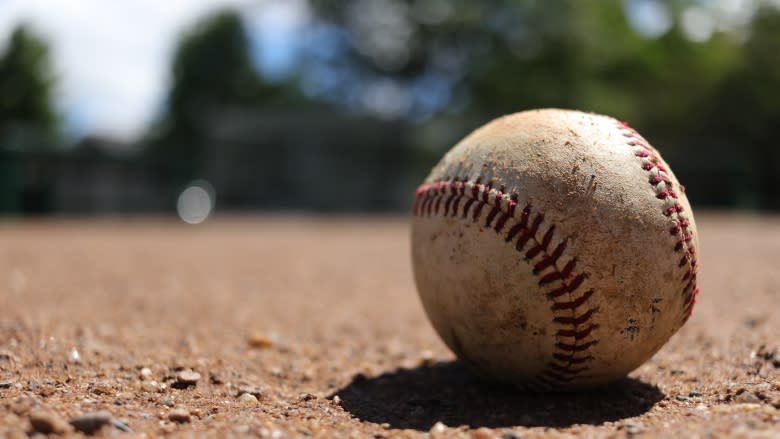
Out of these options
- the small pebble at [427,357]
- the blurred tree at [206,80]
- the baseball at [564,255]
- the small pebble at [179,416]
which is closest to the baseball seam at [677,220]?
the baseball at [564,255]

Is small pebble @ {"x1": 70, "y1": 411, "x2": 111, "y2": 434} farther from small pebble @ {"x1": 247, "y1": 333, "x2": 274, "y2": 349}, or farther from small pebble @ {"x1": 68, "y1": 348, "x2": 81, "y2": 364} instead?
small pebble @ {"x1": 247, "y1": 333, "x2": 274, "y2": 349}

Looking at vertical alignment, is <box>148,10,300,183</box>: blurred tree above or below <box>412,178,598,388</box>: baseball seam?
above

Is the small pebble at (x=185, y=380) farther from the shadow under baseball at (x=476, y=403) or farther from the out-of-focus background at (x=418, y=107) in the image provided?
the out-of-focus background at (x=418, y=107)

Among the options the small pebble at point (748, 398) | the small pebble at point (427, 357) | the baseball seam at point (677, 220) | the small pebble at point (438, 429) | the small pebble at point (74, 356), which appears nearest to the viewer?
the small pebble at point (438, 429)

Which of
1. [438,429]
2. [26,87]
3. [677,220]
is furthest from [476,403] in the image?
[26,87]

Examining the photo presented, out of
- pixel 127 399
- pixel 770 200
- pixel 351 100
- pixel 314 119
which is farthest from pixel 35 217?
pixel 770 200

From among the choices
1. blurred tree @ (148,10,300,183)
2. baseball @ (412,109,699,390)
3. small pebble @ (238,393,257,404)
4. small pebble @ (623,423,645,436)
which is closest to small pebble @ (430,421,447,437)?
baseball @ (412,109,699,390)
